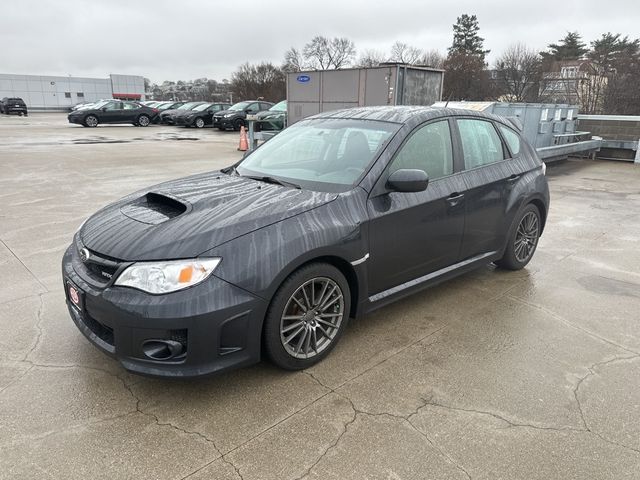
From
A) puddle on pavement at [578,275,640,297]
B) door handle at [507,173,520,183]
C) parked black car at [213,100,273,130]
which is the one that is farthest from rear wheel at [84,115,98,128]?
puddle on pavement at [578,275,640,297]

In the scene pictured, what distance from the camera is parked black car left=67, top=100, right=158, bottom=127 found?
2572 cm

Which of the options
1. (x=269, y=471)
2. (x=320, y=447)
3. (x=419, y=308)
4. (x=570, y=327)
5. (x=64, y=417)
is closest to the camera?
(x=269, y=471)

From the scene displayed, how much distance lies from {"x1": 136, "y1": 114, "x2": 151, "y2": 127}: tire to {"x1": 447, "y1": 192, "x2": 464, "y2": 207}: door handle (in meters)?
27.1

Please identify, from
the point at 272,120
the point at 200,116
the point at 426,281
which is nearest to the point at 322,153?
the point at 426,281

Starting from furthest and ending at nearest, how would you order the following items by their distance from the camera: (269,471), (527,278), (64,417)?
(527,278), (64,417), (269,471)

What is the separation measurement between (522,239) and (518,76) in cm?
3395

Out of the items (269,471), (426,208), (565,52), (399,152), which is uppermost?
(565,52)

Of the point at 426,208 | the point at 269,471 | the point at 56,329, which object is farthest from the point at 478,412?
the point at 56,329

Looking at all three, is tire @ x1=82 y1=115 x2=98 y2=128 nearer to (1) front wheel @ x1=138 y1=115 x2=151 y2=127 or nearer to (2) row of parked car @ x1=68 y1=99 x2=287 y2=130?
(2) row of parked car @ x1=68 y1=99 x2=287 y2=130

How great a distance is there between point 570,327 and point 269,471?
2.68 m

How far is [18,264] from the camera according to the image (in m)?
4.83

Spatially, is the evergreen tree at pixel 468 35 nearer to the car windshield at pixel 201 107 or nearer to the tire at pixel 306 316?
the car windshield at pixel 201 107

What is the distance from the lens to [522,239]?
472 centimetres

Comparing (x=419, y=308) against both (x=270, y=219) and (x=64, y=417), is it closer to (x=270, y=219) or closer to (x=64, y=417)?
(x=270, y=219)
